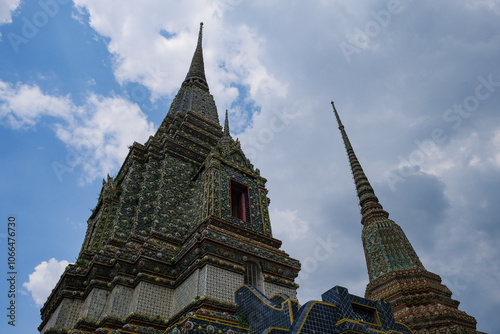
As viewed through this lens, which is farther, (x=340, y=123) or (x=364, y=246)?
→ (x=340, y=123)

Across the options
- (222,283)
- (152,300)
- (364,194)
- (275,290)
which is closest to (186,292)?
(152,300)

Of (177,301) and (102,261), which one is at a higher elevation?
(102,261)

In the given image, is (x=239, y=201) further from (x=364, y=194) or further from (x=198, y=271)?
(x=364, y=194)

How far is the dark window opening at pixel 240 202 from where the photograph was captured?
13289 mm

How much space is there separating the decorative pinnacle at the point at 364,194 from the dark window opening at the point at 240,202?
12.8 m

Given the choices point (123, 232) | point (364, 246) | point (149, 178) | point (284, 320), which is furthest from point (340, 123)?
point (284, 320)

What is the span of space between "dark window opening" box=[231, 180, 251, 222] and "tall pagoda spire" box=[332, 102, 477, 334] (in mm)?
9848

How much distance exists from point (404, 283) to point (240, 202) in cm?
1066

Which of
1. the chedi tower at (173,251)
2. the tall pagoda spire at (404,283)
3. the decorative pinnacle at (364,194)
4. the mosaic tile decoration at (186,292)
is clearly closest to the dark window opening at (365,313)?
the chedi tower at (173,251)

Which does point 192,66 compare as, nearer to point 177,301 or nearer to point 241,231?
point 241,231

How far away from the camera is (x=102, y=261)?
10836 millimetres

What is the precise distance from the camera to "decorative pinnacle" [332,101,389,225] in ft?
77.7

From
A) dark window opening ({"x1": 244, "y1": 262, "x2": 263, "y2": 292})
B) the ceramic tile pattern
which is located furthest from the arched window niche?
the ceramic tile pattern

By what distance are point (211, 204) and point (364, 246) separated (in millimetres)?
13975
